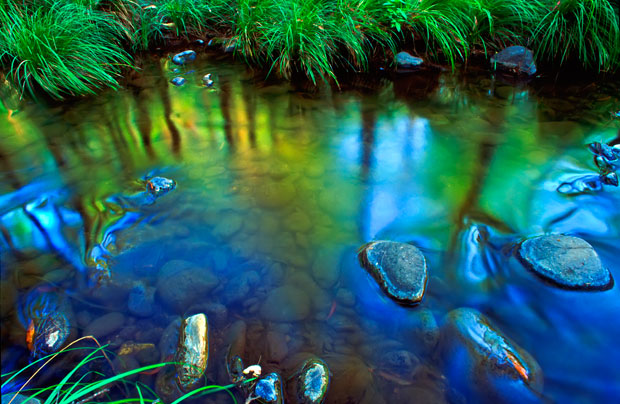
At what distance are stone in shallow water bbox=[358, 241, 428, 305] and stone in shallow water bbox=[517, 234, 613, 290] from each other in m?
0.66

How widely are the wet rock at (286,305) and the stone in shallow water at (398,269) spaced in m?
0.44

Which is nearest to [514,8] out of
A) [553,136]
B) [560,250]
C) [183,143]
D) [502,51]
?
[502,51]

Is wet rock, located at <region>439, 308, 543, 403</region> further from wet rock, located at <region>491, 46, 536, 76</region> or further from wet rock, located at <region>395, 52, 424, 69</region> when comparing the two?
wet rock, located at <region>491, 46, 536, 76</region>

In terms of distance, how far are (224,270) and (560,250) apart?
1.98 metres

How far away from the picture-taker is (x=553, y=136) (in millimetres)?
3525

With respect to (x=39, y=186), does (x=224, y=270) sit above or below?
below

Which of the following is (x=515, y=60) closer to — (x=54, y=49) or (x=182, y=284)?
(x=182, y=284)

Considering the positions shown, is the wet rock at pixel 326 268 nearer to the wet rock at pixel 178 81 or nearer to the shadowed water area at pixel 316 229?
the shadowed water area at pixel 316 229

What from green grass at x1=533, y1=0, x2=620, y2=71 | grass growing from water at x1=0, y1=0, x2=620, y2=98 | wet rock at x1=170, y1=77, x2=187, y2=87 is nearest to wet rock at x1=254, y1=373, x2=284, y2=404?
grass growing from water at x1=0, y1=0, x2=620, y2=98

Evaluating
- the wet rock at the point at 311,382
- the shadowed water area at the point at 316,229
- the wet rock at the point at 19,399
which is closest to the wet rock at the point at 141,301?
the shadowed water area at the point at 316,229

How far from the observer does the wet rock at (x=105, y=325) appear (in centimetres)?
174

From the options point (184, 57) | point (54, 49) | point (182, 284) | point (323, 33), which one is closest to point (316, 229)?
point (182, 284)

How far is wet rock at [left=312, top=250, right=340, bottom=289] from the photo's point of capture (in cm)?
208

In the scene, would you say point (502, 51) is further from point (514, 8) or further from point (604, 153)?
point (604, 153)
